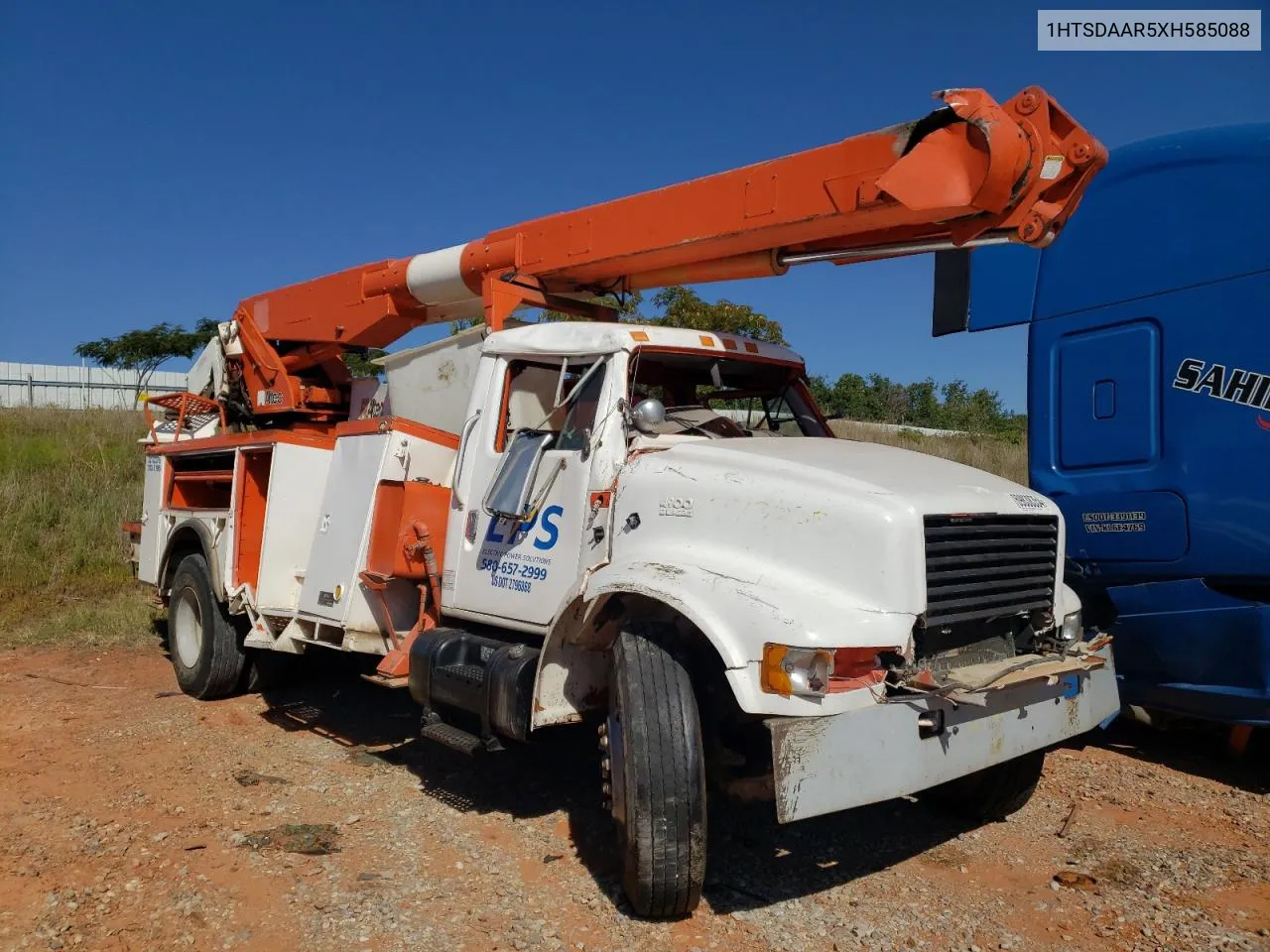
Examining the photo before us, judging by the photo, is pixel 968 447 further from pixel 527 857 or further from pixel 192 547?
pixel 527 857

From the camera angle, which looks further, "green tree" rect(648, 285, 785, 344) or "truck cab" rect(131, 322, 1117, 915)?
"green tree" rect(648, 285, 785, 344)

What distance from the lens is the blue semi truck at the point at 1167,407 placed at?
4910 mm

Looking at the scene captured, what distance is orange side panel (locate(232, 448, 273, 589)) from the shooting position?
21.3ft

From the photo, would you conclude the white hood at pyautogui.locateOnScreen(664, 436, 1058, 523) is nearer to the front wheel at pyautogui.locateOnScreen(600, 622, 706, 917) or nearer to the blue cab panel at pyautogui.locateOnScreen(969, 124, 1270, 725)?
the front wheel at pyautogui.locateOnScreen(600, 622, 706, 917)

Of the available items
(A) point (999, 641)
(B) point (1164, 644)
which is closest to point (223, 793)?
(A) point (999, 641)

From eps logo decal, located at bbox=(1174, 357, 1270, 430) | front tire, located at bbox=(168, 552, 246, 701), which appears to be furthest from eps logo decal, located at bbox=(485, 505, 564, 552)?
eps logo decal, located at bbox=(1174, 357, 1270, 430)

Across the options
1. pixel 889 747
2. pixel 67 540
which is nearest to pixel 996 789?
pixel 889 747

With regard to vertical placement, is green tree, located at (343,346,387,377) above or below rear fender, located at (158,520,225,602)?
above

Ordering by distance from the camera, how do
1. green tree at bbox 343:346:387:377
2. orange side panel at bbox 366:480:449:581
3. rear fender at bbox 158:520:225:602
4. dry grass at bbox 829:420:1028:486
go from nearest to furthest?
orange side panel at bbox 366:480:449:581
rear fender at bbox 158:520:225:602
green tree at bbox 343:346:387:377
dry grass at bbox 829:420:1028:486

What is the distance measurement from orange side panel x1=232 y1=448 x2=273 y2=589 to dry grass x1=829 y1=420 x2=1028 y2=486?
6.89 metres

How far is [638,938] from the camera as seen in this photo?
350 cm

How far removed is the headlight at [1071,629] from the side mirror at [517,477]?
2.46 m

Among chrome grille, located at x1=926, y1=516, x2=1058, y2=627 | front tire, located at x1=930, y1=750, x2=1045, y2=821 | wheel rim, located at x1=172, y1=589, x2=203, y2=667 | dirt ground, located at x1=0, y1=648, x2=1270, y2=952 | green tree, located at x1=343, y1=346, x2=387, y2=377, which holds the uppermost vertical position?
green tree, located at x1=343, y1=346, x2=387, y2=377

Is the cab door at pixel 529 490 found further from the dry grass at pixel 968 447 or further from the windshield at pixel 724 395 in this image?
the dry grass at pixel 968 447
